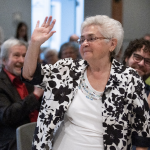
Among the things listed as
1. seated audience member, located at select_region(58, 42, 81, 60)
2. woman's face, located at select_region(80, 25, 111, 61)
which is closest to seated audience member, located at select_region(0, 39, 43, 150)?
woman's face, located at select_region(80, 25, 111, 61)

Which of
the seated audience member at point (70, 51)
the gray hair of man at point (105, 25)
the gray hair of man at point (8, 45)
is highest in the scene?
the gray hair of man at point (105, 25)

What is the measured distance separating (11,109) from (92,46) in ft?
2.73

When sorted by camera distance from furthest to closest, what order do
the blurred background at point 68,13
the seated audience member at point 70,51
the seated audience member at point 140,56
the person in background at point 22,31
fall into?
the blurred background at point 68,13 < the person in background at point 22,31 < the seated audience member at point 70,51 < the seated audience member at point 140,56

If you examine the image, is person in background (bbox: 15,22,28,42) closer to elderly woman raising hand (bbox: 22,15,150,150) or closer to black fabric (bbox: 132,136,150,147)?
elderly woman raising hand (bbox: 22,15,150,150)

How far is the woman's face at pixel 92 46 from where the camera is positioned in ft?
4.84

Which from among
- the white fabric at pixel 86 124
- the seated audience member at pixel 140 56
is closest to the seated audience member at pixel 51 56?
the seated audience member at pixel 140 56

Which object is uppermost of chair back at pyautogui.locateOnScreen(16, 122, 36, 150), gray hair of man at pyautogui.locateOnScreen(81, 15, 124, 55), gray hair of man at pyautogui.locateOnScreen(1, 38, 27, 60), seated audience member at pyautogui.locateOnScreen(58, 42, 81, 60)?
A: gray hair of man at pyautogui.locateOnScreen(81, 15, 124, 55)

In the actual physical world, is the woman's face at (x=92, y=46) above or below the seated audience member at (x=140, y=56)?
above

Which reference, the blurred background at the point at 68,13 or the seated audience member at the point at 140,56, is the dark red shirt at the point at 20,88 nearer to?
the seated audience member at the point at 140,56

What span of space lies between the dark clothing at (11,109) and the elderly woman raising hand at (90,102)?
0.48m

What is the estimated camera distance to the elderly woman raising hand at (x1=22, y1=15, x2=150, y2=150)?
1.43 metres

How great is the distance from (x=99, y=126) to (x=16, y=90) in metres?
0.88

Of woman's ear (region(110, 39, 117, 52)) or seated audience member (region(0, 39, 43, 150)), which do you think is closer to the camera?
woman's ear (region(110, 39, 117, 52))

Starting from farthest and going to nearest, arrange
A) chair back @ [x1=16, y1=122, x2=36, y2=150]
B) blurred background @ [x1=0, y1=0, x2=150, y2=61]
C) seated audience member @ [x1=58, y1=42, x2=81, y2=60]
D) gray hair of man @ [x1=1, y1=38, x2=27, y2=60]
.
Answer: blurred background @ [x1=0, y1=0, x2=150, y2=61] → seated audience member @ [x1=58, y1=42, x2=81, y2=60] → gray hair of man @ [x1=1, y1=38, x2=27, y2=60] → chair back @ [x1=16, y1=122, x2=36, y2=150]
